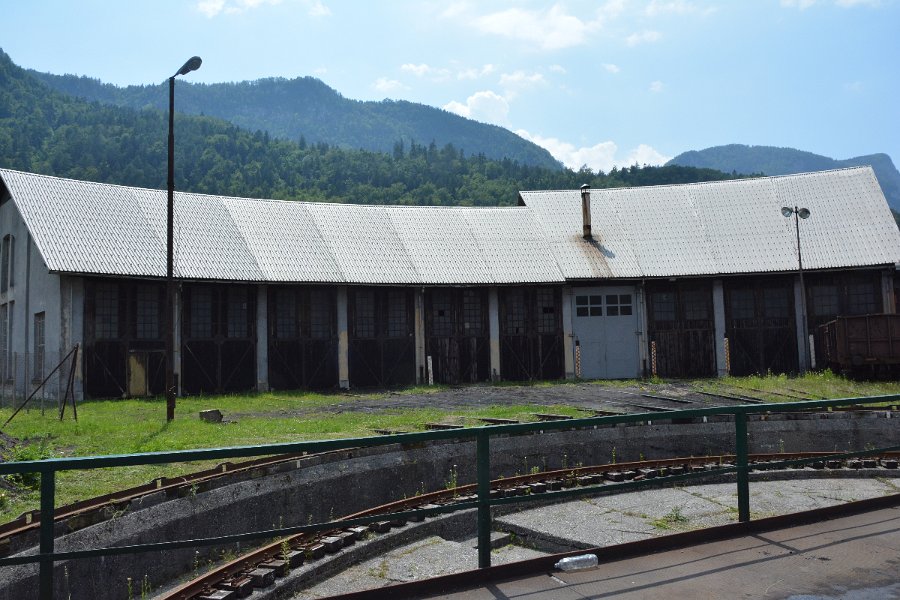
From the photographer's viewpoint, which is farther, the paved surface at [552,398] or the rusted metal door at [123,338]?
the rusted metal door at [123,338]

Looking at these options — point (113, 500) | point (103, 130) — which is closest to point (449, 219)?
point (113, 500)

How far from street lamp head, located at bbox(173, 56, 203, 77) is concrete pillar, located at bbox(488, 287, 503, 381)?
47.1 ft

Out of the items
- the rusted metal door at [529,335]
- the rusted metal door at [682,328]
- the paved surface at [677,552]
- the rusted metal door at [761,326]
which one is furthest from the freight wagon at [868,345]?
the paved surface at [677,552]

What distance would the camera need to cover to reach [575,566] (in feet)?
18.5

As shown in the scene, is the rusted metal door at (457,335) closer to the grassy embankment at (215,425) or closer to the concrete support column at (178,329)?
the grassy embankment at (215,425)

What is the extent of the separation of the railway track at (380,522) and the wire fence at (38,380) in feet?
40.4

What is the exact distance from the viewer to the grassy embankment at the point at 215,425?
10992 mm

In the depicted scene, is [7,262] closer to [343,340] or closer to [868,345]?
[343,340]

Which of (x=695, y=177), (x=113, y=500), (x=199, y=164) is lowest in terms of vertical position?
(x=113, y=500)

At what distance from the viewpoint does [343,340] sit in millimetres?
26422

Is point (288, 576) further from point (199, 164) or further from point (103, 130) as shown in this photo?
point (103, 130)

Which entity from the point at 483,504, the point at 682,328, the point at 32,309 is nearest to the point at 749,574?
the point at 483,504

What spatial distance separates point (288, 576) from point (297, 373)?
18396mm

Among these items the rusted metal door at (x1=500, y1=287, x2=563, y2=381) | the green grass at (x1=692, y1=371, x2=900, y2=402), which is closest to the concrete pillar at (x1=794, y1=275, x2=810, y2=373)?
the green grass at (x1=692, y1=371, x2=900, y2=402)
